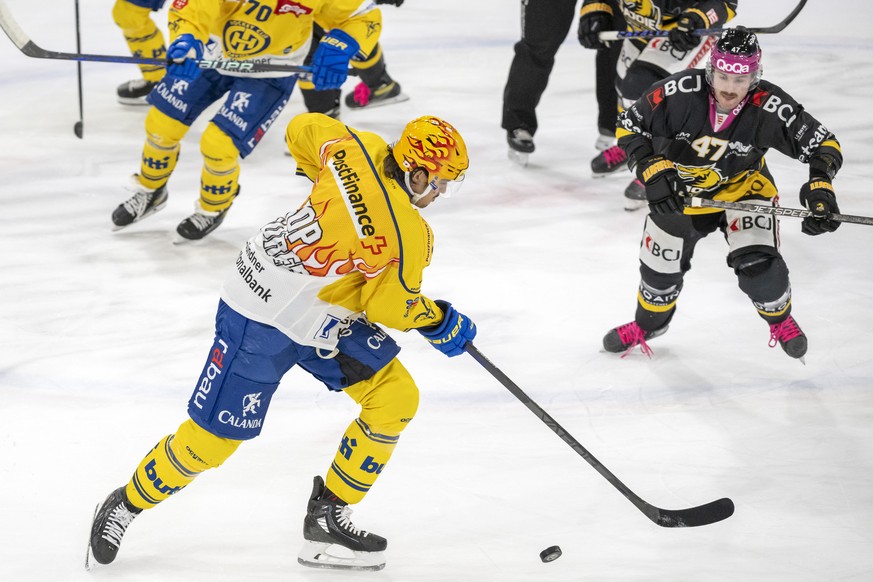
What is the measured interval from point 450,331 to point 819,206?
1.20m

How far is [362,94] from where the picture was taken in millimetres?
5922

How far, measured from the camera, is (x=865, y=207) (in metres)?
4.81

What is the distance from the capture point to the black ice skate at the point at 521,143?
208 inches

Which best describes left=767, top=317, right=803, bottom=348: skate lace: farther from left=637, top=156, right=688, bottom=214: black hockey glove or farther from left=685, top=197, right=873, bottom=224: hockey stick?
left=637, top=156, right=688, bottom=214: black hockey glove

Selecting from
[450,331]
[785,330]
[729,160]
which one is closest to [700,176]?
[729,160]

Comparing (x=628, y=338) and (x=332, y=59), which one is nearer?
(x=628, y=338)

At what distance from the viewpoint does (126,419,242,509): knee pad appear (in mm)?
2484

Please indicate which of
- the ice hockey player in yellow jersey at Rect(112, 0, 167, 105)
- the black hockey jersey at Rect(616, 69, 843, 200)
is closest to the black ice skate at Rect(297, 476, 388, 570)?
the black hockey jersey at Rect(616, 69, 843, 200)

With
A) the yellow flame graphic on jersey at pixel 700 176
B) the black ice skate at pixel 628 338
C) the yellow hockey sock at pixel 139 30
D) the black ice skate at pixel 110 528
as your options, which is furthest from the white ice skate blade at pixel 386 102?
the black ice skate at pixel 110 528

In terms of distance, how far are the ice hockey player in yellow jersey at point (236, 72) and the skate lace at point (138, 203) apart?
0.13m

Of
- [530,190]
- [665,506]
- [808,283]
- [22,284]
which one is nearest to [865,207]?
[808,283]

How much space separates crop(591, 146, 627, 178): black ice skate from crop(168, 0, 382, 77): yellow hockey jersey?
1354 millimetres

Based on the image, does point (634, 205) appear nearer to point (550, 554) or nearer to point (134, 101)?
point (550, 554)

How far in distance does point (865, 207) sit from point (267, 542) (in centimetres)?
324
